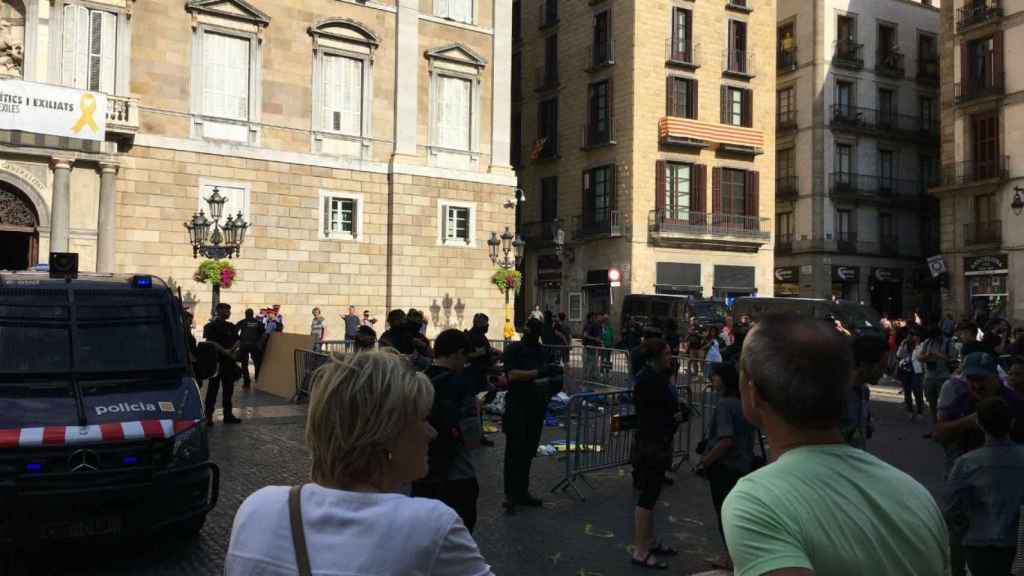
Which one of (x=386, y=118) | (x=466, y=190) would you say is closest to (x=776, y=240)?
(x=466, y=190)

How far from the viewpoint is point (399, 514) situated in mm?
1866

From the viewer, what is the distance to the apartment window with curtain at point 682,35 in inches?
1441

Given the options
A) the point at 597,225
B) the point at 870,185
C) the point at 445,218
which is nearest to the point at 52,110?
the point at 445,218

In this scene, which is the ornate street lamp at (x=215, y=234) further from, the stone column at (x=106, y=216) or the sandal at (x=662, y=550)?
the sandal at (x=662, y=550)

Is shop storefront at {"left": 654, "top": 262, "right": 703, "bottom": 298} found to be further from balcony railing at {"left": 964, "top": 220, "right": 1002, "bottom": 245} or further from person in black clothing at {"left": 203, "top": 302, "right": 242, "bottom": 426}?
person in black clothing at {"left": 203, "top": 302, "right": 242, "bottom": 426}

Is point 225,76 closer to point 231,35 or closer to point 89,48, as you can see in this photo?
point 231,35

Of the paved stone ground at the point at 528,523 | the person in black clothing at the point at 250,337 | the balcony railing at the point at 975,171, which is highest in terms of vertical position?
the balcony railing at the point at 975,171

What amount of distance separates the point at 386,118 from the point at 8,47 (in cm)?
1075

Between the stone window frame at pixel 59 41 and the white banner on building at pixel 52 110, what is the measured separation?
87 cm

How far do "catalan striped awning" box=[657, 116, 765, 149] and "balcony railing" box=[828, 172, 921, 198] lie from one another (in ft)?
20.0

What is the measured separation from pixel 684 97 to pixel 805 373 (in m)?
36.7

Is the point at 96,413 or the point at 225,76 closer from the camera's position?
the point at 96,413

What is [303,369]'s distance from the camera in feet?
54.3

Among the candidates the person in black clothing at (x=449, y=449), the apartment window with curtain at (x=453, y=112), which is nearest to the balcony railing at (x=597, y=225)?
the apartment window with curtain at (x=453, y=112)
